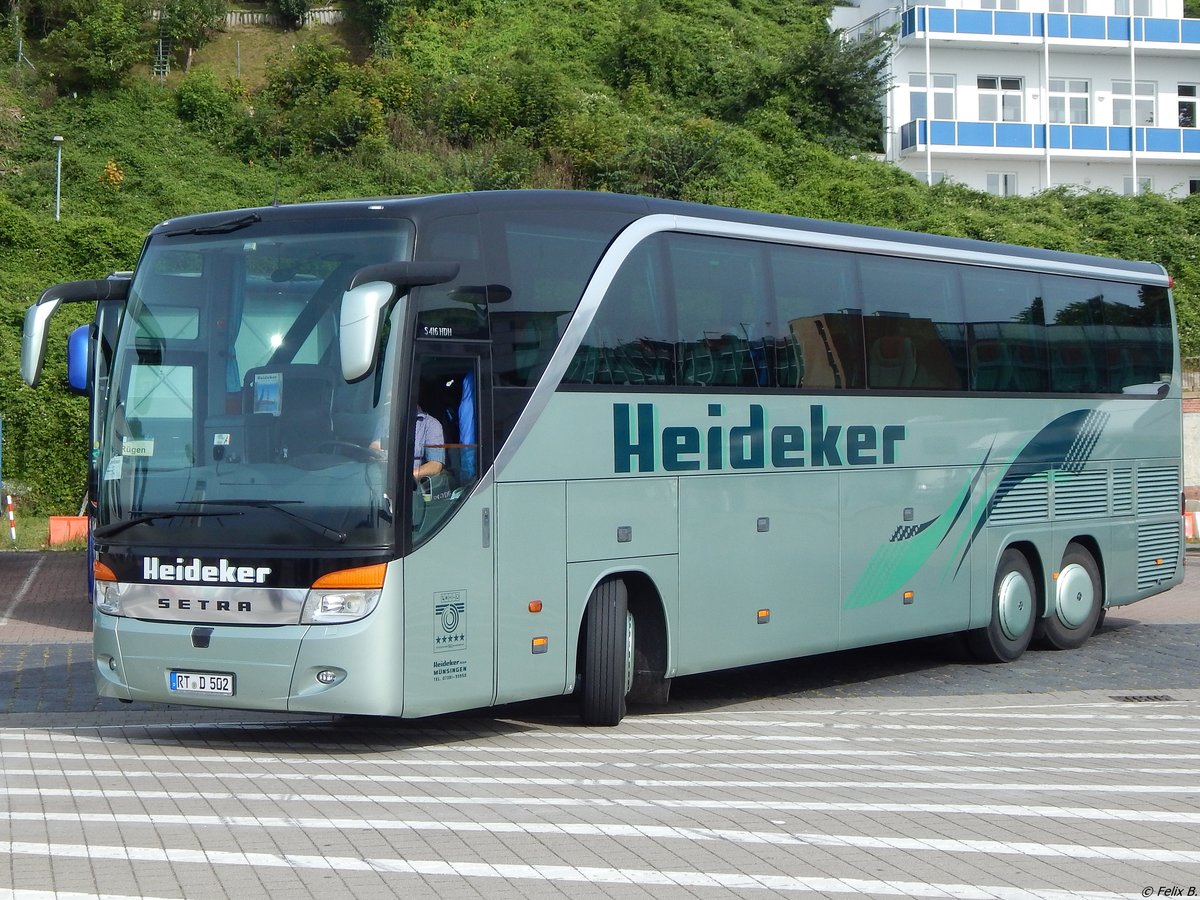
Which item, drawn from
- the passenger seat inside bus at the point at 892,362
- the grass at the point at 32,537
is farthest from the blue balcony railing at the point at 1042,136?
the passenger seat inside bus at the point at 892,362

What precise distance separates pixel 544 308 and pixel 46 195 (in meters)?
37.7

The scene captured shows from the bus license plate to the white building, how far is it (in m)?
44.6

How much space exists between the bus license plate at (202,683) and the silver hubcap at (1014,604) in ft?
27.3

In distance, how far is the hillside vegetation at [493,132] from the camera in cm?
4391

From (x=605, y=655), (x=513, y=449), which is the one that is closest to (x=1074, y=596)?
(x=605, y=655)

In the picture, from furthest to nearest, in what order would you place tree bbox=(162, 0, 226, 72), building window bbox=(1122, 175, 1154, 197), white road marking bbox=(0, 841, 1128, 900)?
1. tree bbox=(162, 0, 226, 72)
2. building window bbox=(1122, 175, 1154, 197)
3. white road marking bbox=(0, 841, 1128, 900)

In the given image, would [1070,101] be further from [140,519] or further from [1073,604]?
[140,519]

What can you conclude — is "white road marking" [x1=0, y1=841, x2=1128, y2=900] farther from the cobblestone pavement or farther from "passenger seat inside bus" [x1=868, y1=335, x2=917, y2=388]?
"passenger seat inside bus" [x1=868, y1=335, x2=917, y2=388]

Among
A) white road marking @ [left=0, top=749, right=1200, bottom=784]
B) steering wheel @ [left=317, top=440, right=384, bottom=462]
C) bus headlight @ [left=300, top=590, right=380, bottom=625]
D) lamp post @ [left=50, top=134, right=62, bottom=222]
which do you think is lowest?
white road marking @ [left=0, top=749, right=1200, bottom=784]

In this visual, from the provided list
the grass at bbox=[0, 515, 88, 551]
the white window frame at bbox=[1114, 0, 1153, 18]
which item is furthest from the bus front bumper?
the white window frame at bbox=[1114, 0, 1153, 18]

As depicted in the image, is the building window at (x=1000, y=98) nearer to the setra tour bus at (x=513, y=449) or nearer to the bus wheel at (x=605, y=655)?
the setra tour bus at (x=513, y=449)

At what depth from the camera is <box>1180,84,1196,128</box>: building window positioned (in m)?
55.6

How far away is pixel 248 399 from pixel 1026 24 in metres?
47.9

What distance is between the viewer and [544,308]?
10484mm
